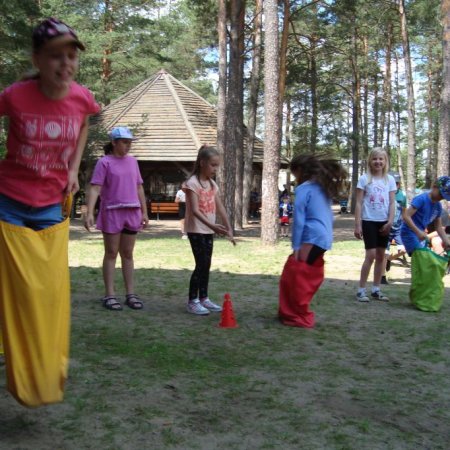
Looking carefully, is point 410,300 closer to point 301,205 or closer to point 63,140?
point 301,205

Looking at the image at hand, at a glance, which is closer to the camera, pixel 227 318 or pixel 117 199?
pixel 227 318

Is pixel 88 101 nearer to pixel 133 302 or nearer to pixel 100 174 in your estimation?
pixel 100 174

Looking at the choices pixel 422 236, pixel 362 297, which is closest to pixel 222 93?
pixel 362 297

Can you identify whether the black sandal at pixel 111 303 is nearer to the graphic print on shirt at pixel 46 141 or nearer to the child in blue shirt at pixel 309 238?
the child in blue shirt at pixel 309 238

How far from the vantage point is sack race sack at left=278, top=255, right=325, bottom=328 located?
5.66 m

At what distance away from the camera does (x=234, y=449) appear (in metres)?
2.91

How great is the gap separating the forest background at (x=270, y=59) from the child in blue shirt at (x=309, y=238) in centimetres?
253

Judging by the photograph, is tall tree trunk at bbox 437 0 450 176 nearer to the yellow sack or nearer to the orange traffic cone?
the orange traffic cone

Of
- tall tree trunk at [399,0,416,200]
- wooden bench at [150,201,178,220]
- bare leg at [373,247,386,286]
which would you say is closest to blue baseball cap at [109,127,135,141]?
bare leg at [373,247,386,286]

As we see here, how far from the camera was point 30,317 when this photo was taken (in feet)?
9.47

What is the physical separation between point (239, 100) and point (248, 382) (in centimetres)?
A: 1671

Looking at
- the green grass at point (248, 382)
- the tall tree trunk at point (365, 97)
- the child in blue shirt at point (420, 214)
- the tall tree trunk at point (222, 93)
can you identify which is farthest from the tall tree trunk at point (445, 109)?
the tall tree trunk at point (365, 97)

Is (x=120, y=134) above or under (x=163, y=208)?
above

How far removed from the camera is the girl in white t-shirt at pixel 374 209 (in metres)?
7.07
